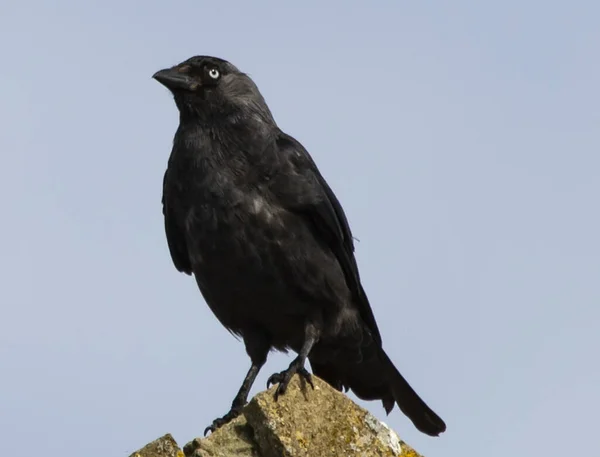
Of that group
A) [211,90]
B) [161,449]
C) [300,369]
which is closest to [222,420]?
[300,369]

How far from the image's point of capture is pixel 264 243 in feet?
28.1

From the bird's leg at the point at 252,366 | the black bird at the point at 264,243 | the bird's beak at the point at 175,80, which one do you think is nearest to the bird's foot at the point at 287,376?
the black bird at the point at 264,243

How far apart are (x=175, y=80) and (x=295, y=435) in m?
3.80

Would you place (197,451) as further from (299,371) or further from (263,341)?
(263,341)

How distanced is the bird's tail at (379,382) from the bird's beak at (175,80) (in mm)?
2316

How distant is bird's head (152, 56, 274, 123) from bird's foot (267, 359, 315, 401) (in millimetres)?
2298

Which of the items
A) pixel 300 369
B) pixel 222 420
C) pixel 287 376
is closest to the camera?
pixel 287 376

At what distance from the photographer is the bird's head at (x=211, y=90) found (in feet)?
30.7

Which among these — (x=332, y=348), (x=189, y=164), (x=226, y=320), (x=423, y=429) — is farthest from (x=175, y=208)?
(x=423, y=429)

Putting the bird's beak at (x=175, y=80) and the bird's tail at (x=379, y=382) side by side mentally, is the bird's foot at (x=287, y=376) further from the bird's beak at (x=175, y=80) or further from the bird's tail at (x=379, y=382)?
the bird's beak at (x=175, y=80)

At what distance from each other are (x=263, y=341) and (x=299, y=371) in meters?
1.66

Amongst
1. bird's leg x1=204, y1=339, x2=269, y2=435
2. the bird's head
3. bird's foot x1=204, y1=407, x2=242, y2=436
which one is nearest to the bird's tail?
bird's leg x1=204, y1=339, x2=269, y2=435

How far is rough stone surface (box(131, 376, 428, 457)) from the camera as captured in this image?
6461 millimetres

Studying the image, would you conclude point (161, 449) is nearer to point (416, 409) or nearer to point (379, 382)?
point (416, 409)
